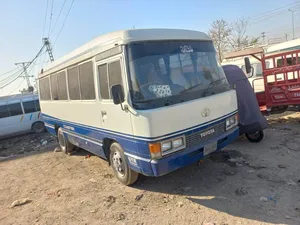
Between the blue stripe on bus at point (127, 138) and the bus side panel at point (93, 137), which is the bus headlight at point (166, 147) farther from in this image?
the bus side panel at point (93, 137)

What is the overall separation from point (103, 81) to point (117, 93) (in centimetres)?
93

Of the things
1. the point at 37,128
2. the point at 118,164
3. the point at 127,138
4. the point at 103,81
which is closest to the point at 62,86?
the point at 103,81

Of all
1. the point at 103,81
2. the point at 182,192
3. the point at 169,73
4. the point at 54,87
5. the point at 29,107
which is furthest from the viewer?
the point at 29,107

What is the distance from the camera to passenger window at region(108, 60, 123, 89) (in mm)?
3920

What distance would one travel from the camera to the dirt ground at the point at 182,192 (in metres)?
3.57

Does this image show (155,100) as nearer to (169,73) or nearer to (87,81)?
(169,73)

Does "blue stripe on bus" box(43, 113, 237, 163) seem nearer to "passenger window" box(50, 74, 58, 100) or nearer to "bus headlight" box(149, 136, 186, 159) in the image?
"bus headlight" box(149, 136, 186, 159)

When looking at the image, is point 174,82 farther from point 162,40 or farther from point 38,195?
point 38,195

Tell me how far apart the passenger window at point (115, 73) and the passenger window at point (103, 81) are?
0.65 feet

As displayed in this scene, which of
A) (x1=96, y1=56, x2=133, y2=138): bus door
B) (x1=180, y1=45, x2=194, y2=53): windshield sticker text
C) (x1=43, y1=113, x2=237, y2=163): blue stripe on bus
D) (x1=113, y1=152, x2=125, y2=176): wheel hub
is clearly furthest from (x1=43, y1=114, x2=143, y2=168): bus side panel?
(x1=180, y1=45, x2=194, y2=53): windshield sticker text

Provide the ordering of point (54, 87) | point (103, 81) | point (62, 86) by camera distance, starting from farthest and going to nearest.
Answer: point (54, 87) < point (62, 86) < point (103, 81)

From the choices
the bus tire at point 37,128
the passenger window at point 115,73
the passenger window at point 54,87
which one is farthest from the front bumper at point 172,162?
the bus tire at point 37,128

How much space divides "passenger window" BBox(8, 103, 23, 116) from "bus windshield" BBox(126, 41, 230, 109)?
12.2 m

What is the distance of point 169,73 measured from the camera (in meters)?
3.93
